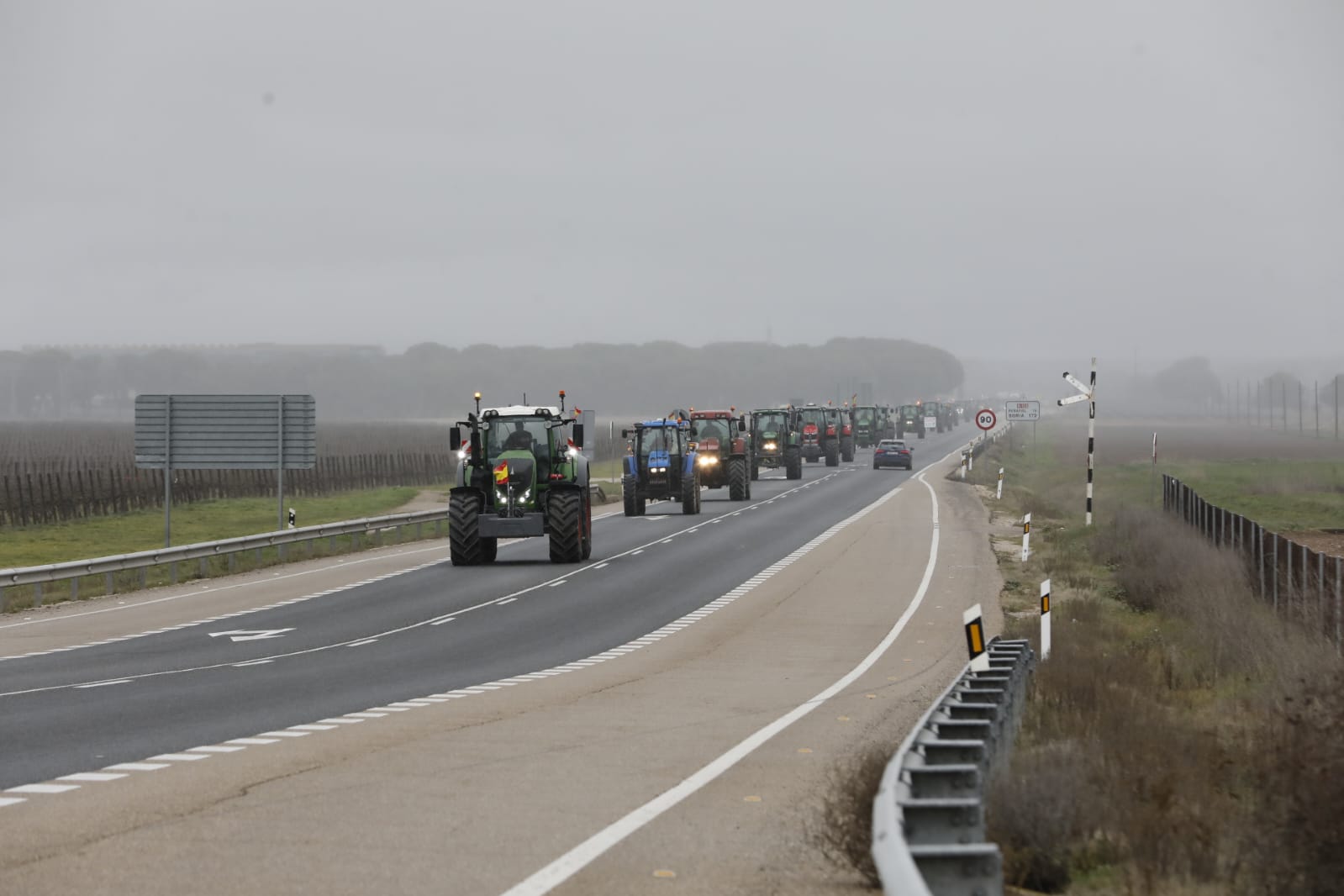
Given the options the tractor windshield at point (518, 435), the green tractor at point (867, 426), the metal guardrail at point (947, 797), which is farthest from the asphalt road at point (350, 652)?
the green tractor at point (867, 426)

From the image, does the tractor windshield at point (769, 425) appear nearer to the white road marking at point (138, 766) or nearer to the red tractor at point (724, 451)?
the red tractor at point (724, 451)

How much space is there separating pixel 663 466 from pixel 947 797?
1613 inches

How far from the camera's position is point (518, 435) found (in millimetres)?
34094

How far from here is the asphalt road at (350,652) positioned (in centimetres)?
1391

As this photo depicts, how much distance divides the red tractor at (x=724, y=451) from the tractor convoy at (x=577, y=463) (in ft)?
0.13

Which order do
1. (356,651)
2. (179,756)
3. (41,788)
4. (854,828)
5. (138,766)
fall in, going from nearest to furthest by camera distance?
(854,828), (41,788), (138,766), (179,756), (356,651)

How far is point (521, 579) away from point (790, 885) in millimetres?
23791

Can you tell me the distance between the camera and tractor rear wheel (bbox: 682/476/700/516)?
49.1 m

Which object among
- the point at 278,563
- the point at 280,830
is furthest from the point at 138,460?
the point at 280,830

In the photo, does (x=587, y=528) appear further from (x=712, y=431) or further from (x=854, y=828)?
(x=854, y=828)

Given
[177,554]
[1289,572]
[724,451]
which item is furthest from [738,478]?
[1289,572]

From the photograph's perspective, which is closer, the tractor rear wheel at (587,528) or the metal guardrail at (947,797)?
the metal guardrail at (947,797)

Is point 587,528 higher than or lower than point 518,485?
lower

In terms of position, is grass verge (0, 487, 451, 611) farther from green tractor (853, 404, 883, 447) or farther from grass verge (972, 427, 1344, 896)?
green tractor (853, 404, 883, 447)
